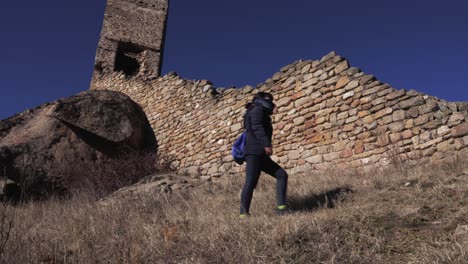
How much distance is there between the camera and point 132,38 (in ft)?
49.1

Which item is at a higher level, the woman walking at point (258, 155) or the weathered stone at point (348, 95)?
the weathered stone at point (348, 95)

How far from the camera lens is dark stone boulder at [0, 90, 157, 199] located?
26.5ft

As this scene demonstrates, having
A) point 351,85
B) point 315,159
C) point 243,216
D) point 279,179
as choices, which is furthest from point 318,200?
point 351,85

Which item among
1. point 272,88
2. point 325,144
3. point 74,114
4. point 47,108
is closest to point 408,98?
point 325,144

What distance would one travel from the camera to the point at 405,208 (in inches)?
125

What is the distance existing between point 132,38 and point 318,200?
13.0 metres

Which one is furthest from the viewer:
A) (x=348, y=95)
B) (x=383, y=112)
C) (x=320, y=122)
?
(x=320, y=122)

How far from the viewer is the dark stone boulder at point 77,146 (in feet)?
26.5

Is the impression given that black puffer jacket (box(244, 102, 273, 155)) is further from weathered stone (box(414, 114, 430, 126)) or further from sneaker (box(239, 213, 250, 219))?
weathered stone (box(414, 114, 430, 126))

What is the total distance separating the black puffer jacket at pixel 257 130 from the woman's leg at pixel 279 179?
0.16m

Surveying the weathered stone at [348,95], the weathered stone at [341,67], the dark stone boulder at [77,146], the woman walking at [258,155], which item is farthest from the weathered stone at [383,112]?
the dark stone boulder at [77,146]

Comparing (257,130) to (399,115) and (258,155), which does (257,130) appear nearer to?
(258,155)

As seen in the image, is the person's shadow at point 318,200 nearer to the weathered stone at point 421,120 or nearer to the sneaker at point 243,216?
the sneaker at point 243,216

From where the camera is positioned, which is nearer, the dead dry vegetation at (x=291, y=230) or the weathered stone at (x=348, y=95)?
the dead dry vegetation at (x=291, y=230)
